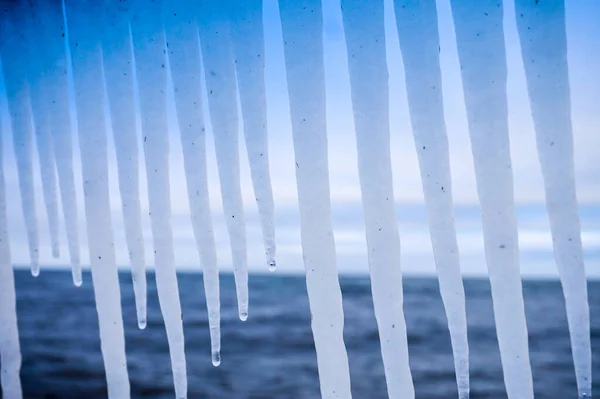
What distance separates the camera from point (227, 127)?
4.72ft

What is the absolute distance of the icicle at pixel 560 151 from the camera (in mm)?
1179

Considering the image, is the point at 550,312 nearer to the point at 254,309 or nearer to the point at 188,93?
the point at 254,309

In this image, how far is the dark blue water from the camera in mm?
4246

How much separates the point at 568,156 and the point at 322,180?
59 cm

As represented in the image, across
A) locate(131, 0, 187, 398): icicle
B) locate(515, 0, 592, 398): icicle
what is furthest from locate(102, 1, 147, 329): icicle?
locate(515, 0, 592, 398): icicle

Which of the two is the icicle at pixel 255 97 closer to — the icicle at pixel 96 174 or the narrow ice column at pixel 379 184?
the narrow ice column at pixel 379 184

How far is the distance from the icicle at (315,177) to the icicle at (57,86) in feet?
2.62

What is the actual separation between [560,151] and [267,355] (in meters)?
4.59

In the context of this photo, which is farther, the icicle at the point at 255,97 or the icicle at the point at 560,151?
the icicle at the point at 255,97

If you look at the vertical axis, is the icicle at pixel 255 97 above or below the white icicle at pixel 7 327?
above

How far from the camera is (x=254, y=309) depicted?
8.61 m

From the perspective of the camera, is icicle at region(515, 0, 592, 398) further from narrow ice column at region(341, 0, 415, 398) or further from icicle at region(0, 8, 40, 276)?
icicle at region(0, 8, 40, 276)

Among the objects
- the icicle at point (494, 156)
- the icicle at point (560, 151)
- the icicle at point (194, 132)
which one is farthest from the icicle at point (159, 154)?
the icicle at point (560, 151)

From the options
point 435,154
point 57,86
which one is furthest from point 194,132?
point 435,154
